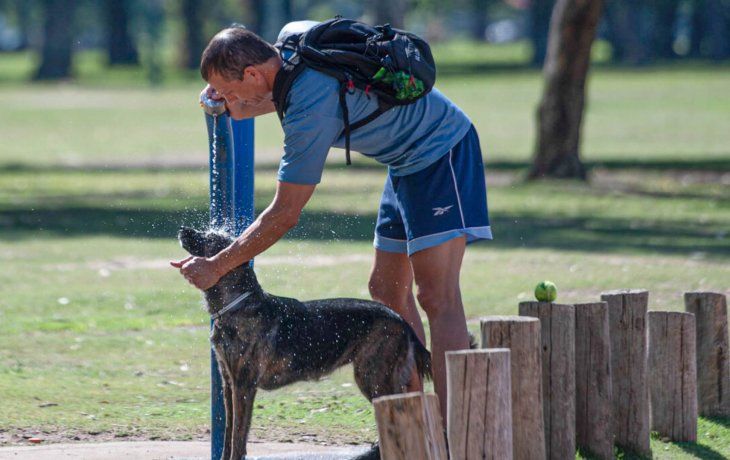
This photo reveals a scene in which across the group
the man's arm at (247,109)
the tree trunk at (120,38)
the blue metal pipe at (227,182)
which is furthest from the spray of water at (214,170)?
the tree trunk at (120,38)

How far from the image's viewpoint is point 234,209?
5645 millimetres

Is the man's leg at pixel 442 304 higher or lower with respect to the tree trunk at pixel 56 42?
lower

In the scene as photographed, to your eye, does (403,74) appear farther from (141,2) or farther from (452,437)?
(141,2)

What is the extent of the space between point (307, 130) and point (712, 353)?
2751 millimetres

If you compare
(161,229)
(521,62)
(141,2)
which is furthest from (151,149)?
(141,2)

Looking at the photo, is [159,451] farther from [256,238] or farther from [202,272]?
[256,238]

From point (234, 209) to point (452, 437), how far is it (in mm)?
1503

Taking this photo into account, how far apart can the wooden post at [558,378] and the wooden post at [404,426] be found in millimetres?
1155

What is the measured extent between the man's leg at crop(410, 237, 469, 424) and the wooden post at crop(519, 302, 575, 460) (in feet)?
1.14

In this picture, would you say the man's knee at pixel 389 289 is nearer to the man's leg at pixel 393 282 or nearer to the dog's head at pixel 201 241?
the man's leg at pixel 393 282

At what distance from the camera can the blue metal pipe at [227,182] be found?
18.4 feet

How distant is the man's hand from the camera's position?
16.8 ft

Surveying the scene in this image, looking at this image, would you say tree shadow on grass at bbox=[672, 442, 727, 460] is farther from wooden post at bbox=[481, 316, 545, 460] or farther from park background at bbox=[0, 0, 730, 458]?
wooden post at bbox=[481, 316, 545, 460]

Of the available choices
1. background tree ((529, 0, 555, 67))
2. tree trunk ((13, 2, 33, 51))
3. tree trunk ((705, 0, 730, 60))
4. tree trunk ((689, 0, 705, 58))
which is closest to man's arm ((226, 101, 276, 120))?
background tree ((529, 0, 555, 67))
